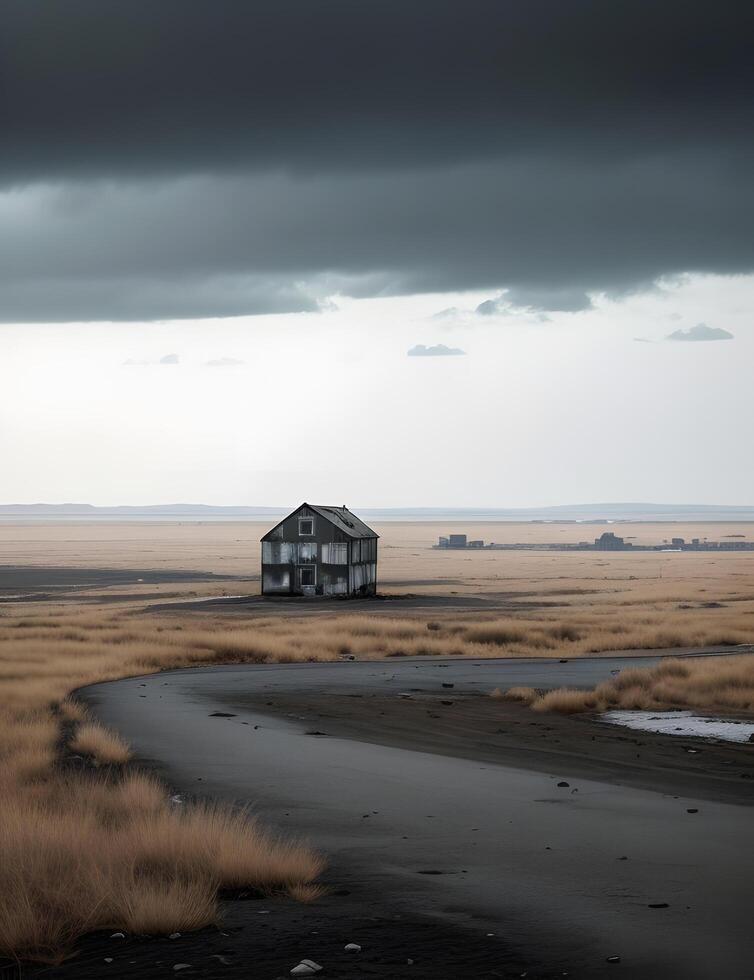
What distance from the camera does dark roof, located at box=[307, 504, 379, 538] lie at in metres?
83.0

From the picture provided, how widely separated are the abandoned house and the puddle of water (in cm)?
5436

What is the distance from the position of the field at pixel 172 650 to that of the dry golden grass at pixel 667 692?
11.9 meters

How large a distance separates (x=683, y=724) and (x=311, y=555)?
58.3 m

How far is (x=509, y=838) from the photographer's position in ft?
47.6

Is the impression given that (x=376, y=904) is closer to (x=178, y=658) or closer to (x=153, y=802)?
(x=153, y=802)

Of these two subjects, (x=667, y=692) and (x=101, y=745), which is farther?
(x=667, y=692)

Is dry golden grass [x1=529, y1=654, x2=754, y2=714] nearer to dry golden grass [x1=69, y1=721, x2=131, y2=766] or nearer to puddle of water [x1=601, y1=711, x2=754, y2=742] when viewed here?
puddle of water [x1=601, y1=711, x2=754, y2=742]

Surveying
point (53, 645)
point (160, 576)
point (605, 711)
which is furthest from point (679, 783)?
point (160, 576)

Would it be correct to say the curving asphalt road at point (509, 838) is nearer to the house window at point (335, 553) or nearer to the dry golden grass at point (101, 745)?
the dry golden grass at point (101, 745)

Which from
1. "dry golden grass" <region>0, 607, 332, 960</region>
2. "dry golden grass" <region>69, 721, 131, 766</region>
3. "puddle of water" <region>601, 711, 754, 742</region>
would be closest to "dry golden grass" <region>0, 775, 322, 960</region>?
"dry golden grass" <region>0, 607, 332, 960</region>

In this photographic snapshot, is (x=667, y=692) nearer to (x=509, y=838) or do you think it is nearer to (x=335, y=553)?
(x=509, y=838)

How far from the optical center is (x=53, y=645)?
46.8 metres

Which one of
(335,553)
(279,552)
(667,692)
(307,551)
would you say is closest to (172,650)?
(667,692)

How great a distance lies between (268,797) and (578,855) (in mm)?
5294
